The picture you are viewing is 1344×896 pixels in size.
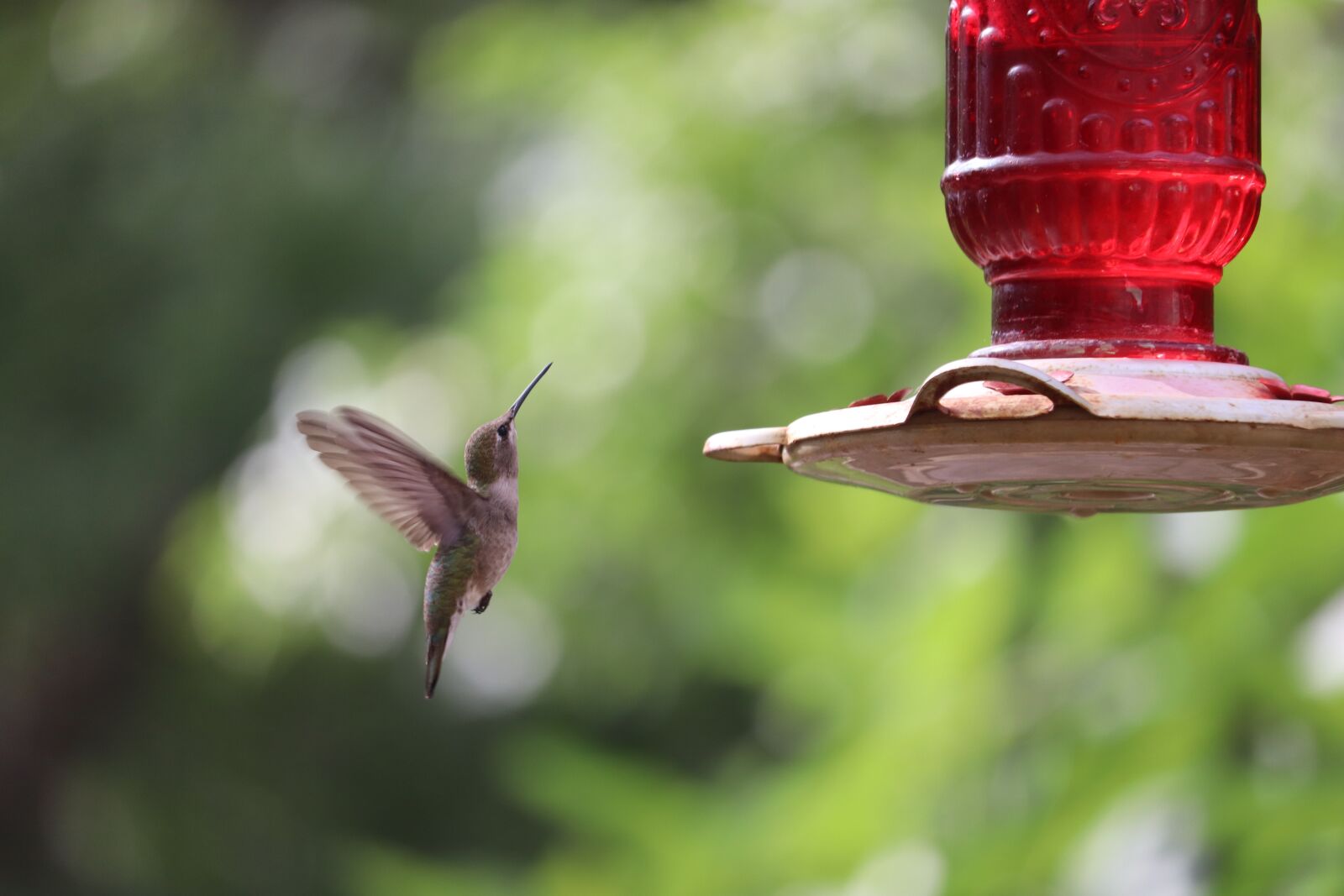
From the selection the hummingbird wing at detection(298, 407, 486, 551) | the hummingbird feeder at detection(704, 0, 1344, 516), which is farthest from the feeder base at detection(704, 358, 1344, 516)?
the hummingbird wing at detection(298, 407, 486, 551)

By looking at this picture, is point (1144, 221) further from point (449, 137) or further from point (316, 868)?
point (316, 868)

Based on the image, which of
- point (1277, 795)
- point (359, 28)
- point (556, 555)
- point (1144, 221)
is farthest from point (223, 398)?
point (1144, 221)

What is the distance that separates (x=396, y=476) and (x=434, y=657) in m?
0.29

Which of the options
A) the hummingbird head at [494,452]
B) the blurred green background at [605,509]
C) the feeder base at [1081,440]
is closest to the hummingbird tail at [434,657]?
the hummingbird head at [494,452]

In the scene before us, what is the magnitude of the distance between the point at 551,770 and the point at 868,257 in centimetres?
199

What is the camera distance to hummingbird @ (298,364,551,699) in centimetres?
275

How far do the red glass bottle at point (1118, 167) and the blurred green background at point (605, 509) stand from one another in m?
2.05

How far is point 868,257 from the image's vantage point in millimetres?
6305

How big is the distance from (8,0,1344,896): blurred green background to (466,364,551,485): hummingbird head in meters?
2.08

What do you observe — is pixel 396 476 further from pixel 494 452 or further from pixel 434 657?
pixel 434 657

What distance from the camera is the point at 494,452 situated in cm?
283

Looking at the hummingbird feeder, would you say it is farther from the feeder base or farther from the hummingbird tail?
the hummingbird tail

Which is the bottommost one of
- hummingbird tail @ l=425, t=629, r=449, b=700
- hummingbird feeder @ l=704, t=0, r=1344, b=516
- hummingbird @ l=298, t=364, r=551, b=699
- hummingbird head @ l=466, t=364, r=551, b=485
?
hummingbird tail @ l=425, t=629, r=449, b=700

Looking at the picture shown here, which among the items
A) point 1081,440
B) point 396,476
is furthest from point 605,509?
point 1081,440
